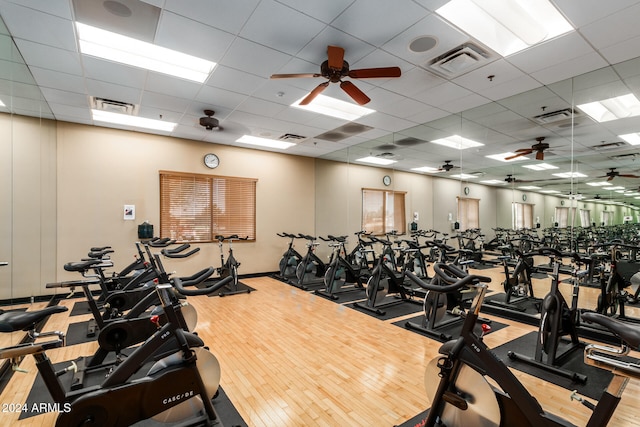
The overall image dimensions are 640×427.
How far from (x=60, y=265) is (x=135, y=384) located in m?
4.95

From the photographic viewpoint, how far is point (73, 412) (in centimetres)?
153

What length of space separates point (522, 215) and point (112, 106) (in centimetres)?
704

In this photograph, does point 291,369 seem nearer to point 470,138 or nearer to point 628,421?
point 628,421

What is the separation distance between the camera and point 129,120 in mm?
5266

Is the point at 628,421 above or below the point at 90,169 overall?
below

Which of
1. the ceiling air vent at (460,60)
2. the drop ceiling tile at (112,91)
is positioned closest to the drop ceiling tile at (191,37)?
the drop ceiling tile at (112,91)

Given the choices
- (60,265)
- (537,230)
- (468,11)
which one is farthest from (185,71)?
(537,230)

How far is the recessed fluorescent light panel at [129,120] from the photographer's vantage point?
499cm

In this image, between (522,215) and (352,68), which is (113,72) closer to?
(352,68)

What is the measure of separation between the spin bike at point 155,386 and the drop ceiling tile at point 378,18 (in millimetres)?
2455

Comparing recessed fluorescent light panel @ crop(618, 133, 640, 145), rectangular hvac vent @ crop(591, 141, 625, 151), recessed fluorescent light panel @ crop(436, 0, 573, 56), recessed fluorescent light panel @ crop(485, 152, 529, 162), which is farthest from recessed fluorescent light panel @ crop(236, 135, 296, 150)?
recessed fluorescent light panel @ crop(618, 133, 640, 145)

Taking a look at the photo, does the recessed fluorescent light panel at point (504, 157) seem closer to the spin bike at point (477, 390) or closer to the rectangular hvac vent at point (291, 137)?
the rectangular hvac vent at point (291, 137)

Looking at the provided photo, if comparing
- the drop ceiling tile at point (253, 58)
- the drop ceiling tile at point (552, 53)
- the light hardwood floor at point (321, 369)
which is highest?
the drop ceiling tile at point (253, 58)

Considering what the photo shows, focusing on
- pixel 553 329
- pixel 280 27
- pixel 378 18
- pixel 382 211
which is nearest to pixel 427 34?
pixel 378 18
